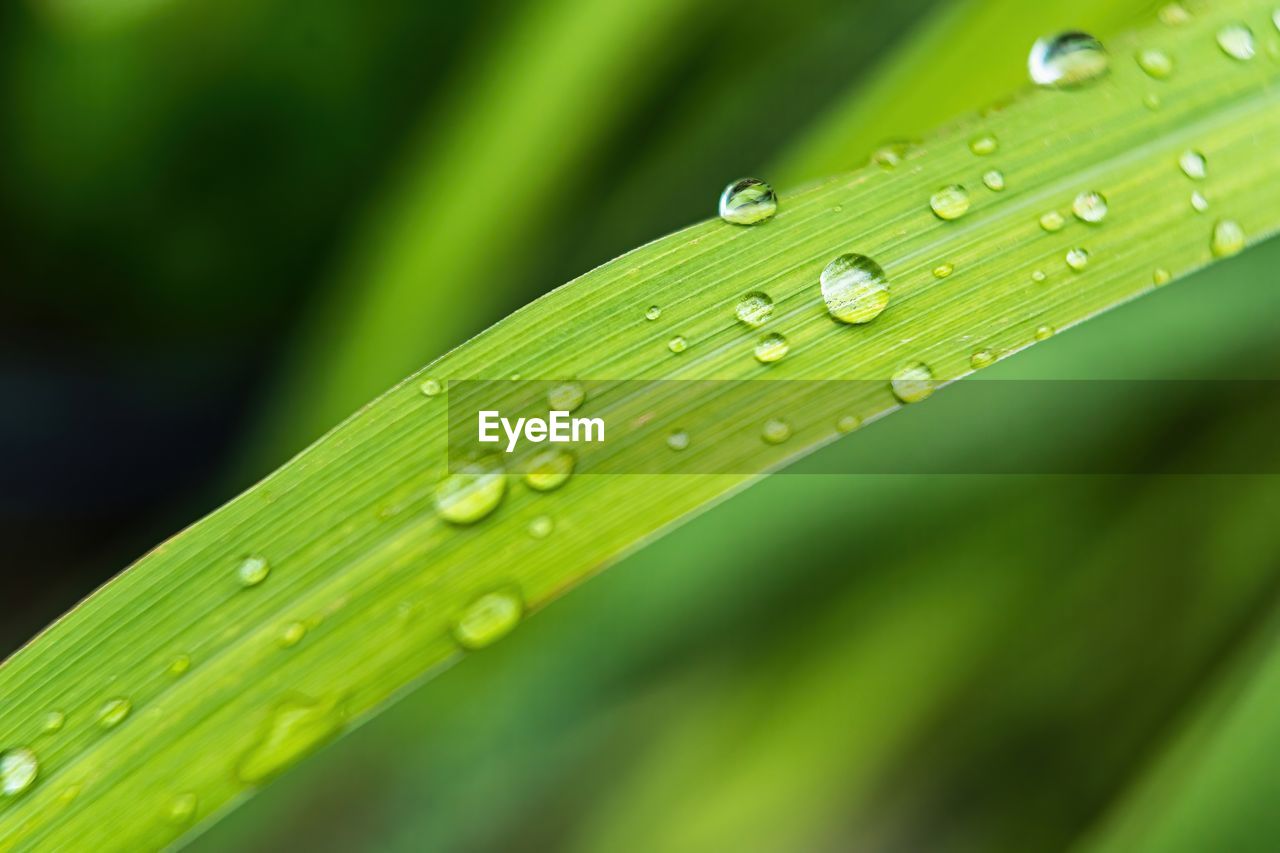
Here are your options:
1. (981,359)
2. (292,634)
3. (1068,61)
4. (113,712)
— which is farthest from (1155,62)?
(113,712)

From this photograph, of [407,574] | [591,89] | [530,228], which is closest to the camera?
[407,574]

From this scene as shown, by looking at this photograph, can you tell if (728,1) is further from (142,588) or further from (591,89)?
(142,588)

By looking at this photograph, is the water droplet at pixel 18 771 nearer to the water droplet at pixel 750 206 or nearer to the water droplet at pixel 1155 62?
the water droplet at pixel 750 206

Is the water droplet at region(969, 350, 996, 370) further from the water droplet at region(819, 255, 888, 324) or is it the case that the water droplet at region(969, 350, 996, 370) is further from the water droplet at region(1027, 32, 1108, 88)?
the water droplet at region(1027, 32, 1108, 88)

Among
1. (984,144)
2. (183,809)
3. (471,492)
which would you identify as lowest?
(183,809)

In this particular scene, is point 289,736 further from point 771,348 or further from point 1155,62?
point 1155,62

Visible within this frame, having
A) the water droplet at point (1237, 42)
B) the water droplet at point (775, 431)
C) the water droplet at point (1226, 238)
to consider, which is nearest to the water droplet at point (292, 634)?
the water droplet at point (775, 431)

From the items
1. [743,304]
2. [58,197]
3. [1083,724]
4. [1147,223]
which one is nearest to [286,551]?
[743,304]
